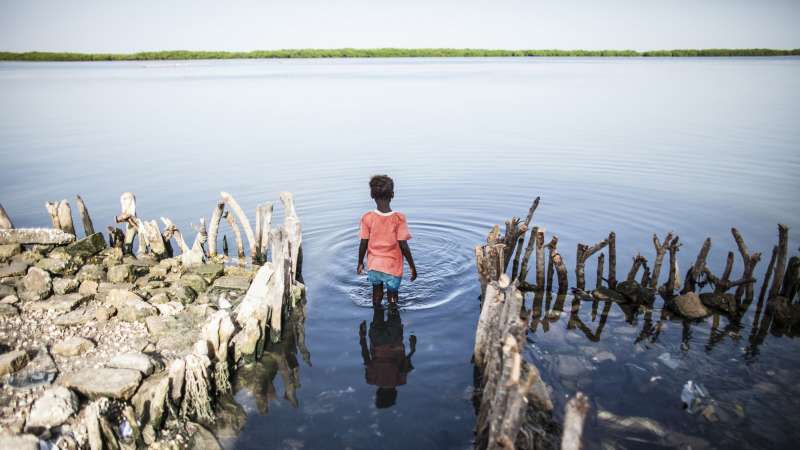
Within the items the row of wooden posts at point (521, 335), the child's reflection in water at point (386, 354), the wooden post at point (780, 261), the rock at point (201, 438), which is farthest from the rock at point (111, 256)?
the wooden post at point (780, 261)

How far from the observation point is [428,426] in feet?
22.6

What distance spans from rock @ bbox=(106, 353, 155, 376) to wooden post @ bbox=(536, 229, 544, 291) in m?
6.96

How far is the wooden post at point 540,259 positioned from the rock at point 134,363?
6.96 meters

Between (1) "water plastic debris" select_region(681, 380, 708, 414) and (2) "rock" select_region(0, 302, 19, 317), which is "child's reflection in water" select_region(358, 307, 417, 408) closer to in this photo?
(1) "water plastic debris" select_region(681, 380, 708, 414)

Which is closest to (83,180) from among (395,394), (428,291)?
(428,291)

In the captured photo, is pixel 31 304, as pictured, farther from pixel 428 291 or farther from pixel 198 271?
pixel 428 291

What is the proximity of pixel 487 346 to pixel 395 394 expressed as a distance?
5.12 feet

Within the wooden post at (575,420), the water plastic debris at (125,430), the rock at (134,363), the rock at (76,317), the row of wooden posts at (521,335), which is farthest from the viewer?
the rock at (76,317)

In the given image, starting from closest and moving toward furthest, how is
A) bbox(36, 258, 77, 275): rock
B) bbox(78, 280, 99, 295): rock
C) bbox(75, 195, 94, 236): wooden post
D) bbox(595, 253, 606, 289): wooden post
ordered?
bbox(78, 280, 99, 295): rock → bbox(36, 258, 77, 275): rock → bbox(595, 253, 606, 289): wooden post → bbox(75, 195, 94, 236): wooden post

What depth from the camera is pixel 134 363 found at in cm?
717

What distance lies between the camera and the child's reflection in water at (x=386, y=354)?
7744 mm

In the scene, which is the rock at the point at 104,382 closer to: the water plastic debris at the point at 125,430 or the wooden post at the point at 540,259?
the water plastic debris at the point at 125,430

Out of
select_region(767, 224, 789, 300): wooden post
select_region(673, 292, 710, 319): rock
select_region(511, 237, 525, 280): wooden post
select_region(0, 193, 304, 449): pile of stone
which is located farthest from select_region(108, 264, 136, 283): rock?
select_region(767, 224, 789, 300): wooden post

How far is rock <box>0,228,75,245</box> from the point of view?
10867 mm
